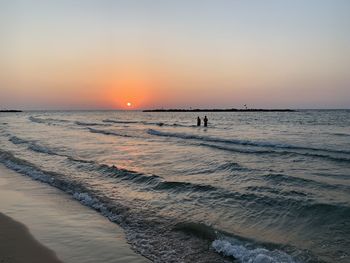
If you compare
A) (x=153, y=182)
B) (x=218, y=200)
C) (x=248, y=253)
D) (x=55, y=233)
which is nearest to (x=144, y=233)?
(x=55, y=233)

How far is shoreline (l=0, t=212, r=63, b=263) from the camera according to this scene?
6844mm

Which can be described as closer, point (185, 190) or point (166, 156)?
point (185, 190)

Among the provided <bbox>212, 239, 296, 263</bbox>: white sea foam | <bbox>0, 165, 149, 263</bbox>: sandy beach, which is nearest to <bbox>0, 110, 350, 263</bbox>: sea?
<bbox>212, 239, 296, 263</bbox>: white sea foam

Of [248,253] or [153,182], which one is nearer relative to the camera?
[248,253]

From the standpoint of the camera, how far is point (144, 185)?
1377 cm

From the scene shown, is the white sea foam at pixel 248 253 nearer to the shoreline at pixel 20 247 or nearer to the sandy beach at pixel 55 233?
the sandy beach at pixel 55 233

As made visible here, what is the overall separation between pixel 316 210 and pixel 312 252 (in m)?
2.96

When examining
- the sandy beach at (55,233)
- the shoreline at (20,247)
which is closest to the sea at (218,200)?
Result: the sandy beach at (55,233)

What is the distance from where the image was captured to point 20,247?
24.4 feet

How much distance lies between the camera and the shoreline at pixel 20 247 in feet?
22.5

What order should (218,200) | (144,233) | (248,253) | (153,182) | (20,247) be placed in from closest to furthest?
1. (248,253)
2. (20,247)
3. (144,233)
4. (218,200)
5. (153,182)

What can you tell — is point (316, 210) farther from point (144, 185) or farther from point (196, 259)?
point (144, 185)

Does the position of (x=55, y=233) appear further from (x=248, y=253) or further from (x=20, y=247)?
(x=248, y=253)

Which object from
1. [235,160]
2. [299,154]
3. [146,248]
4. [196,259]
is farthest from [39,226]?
[299,154]
